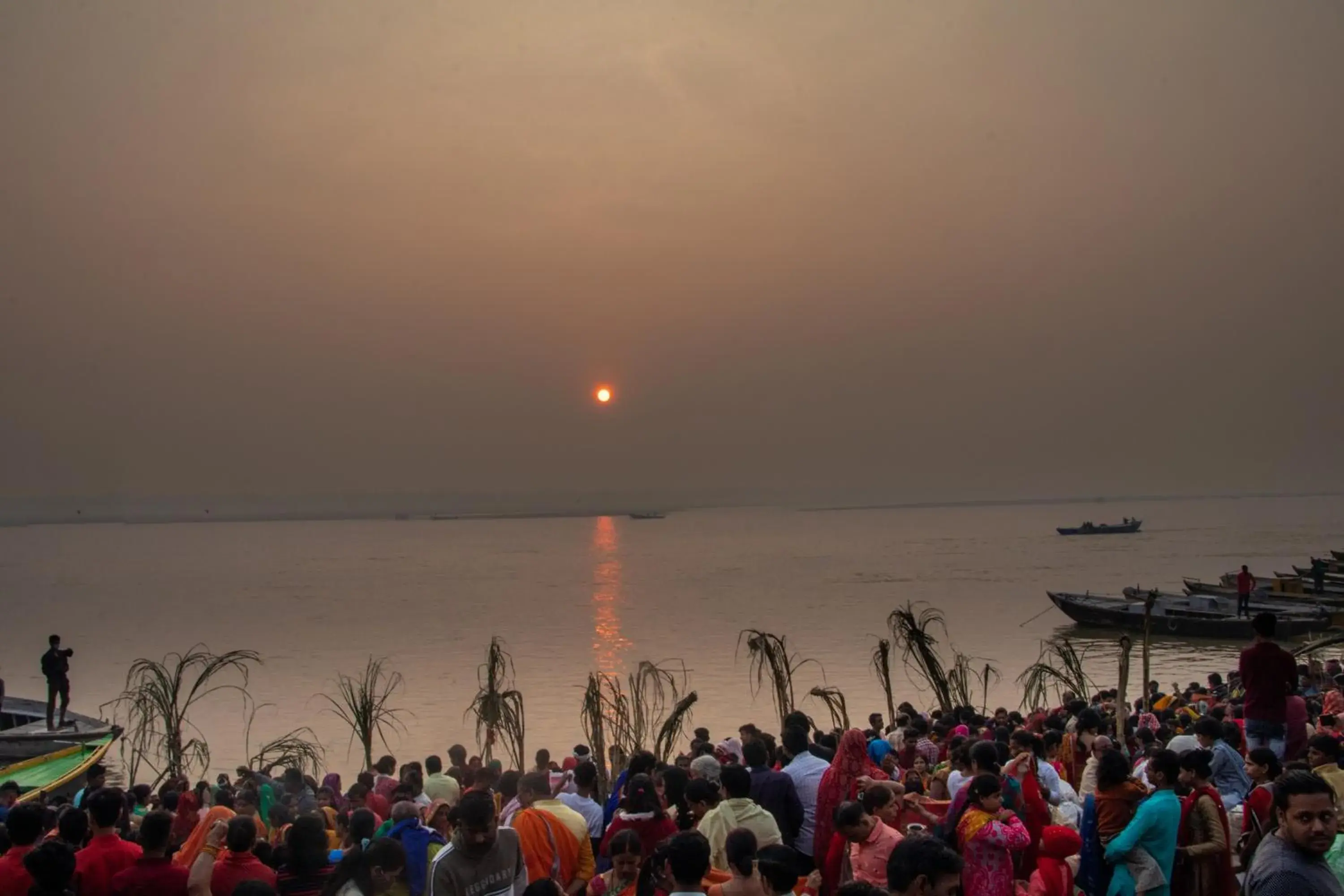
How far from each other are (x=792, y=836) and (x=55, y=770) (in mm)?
15195

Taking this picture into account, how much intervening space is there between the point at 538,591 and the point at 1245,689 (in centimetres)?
7142

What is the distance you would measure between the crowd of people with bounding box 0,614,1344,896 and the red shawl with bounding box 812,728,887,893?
0.01 metres

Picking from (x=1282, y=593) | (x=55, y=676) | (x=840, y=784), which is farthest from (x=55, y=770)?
(x=1282, y=593)

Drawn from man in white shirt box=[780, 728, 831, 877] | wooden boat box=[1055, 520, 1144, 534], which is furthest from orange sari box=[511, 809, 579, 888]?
wooden boat box=[1055, 520, 1144, 534]

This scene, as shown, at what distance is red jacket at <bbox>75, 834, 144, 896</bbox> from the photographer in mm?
5098

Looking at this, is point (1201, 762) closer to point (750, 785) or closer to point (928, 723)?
point (750, 785)

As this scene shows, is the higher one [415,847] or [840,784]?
[840,784]

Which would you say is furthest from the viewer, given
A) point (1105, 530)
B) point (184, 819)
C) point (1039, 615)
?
point (1105, 530)

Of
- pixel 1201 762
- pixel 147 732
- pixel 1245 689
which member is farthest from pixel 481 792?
pixel 147 732

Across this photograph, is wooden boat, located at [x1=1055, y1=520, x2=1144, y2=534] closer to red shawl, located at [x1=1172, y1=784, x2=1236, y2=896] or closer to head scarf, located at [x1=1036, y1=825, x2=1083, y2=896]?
red shawl, located at [x1=1172, y1=784, x2=1236, y2=896]

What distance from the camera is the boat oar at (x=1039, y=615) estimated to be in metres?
48.2

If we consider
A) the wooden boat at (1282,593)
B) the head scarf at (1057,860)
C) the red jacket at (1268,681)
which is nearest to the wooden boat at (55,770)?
the head scarf at (1057,860)

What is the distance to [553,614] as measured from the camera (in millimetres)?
60656

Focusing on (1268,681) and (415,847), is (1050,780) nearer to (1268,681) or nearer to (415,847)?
(1268,681)
